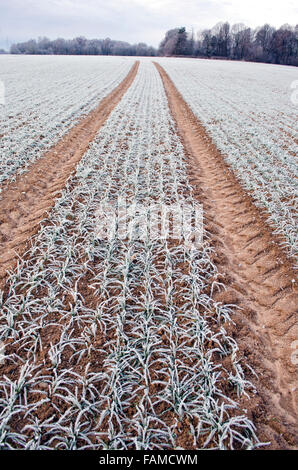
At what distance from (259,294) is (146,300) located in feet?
6.17

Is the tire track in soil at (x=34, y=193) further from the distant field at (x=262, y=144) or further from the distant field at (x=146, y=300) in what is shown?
the distant field at (x=262, y=144)

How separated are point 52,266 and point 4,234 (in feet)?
5.38

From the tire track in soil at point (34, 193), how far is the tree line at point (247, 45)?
86635mm

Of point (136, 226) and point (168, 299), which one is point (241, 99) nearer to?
point (136, 226)

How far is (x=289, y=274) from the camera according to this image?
4.73 m

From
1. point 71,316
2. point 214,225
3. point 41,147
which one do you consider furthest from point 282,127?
point 71,316

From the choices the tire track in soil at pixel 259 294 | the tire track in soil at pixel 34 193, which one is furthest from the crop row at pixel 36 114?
the tire track in soil at pixel 259 294

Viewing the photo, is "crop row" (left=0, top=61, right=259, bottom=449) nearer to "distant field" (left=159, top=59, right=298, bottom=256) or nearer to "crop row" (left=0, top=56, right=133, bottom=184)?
"distant field" (left=159, top=59, right=298, bottom=256)

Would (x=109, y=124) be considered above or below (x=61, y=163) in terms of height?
above

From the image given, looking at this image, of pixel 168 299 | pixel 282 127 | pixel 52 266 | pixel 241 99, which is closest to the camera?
pixel 168 299

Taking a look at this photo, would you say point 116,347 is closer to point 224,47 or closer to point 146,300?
point 146,300

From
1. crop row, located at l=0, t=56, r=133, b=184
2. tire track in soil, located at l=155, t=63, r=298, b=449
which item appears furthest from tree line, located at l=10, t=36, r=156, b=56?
tire track in soil, located at l=155, t=63, r=298, b=449

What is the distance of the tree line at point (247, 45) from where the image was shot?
74062mm

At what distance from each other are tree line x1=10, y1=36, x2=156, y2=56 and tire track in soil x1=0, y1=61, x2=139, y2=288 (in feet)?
309
